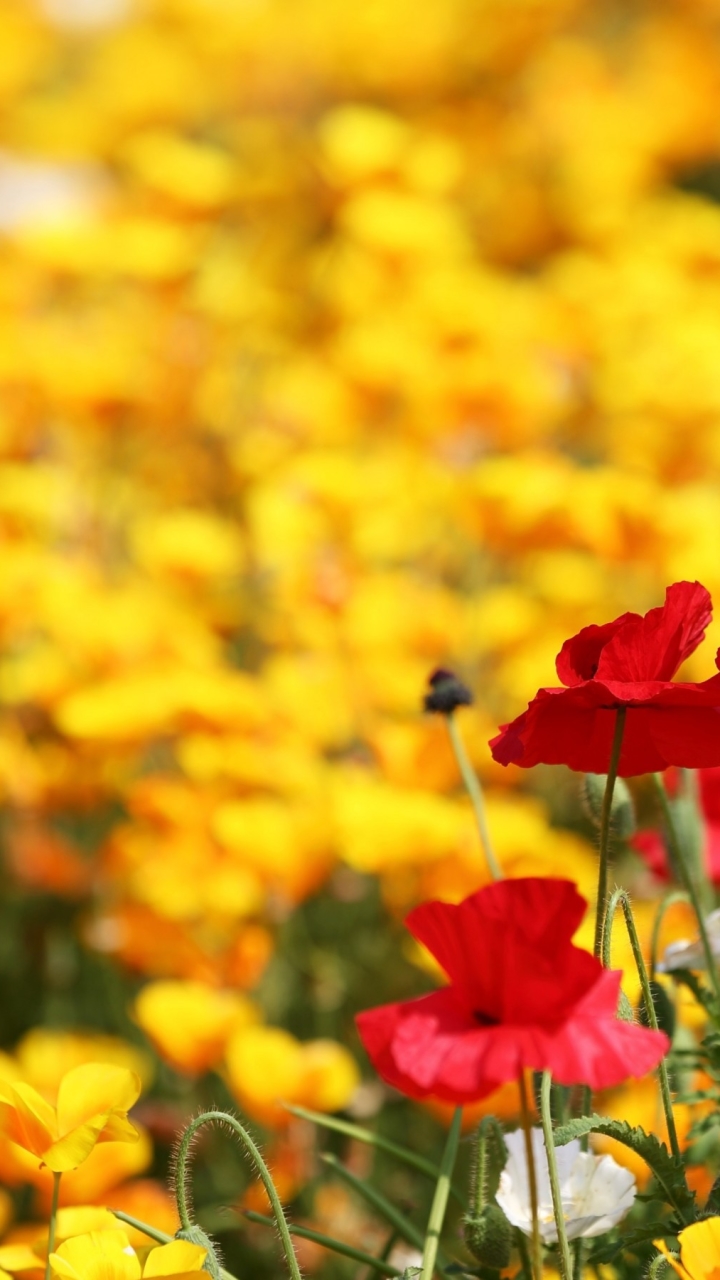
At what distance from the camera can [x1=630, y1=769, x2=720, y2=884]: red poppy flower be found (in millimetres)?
1028

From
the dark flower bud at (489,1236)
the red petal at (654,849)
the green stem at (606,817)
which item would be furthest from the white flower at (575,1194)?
the red petal at (654,849)

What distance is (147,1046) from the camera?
1.68 metres

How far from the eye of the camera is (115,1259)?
64cm

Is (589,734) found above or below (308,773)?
below

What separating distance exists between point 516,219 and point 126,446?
1.82 meters

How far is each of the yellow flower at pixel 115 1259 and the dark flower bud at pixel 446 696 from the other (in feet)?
1.19

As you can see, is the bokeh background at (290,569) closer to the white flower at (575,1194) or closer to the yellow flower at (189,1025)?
the yellow flower at (189,1025)

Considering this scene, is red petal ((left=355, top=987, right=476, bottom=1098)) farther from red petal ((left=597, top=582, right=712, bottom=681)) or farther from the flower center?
red petal ((left=597, top=582, right=712, bottom=681))

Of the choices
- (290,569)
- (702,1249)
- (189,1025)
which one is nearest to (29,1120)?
(702,1249)

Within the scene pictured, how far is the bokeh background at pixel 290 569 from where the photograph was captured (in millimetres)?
1462

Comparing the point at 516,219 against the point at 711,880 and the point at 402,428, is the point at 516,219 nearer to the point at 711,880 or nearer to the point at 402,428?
the point at 402,428

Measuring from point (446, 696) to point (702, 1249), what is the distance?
15.3 inches

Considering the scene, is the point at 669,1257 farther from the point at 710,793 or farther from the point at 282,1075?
the point at 282,1075

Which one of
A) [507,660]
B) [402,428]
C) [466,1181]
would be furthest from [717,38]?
[466,1181]
